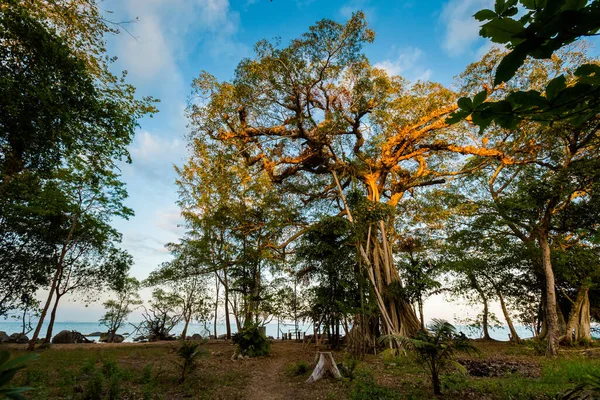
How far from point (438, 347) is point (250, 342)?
650 cm

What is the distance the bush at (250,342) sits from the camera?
8.55 m

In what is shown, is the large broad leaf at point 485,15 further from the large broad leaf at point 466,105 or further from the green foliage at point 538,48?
the large broad leaf at point 466,105

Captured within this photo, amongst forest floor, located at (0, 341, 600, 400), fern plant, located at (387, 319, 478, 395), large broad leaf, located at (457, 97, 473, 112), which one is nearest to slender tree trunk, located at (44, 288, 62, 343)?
forest floor, located at (0, 341, 600, 400)

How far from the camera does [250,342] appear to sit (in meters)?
8.62

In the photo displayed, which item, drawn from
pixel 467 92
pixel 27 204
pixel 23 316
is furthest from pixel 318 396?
pixel 23 316

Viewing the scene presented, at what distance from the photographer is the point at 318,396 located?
4.39 m

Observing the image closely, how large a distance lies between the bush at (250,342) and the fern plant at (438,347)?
5889mm

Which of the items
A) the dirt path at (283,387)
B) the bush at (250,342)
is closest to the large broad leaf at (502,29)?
the dirt path at (283,387)

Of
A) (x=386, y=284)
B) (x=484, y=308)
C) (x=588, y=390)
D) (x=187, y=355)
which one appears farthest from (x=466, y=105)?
(x=484, y=308)

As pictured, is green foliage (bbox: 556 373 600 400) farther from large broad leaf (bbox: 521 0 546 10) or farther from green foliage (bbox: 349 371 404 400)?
large broad leaf (bbox: 521 0 546 10)

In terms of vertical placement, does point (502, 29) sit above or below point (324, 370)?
above

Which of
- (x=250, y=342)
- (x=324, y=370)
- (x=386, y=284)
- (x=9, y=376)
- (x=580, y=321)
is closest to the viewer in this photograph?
(x=9, y=376)

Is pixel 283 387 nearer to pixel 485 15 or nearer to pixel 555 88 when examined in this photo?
pixel 555 88

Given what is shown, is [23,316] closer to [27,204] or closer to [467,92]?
[27,204]
